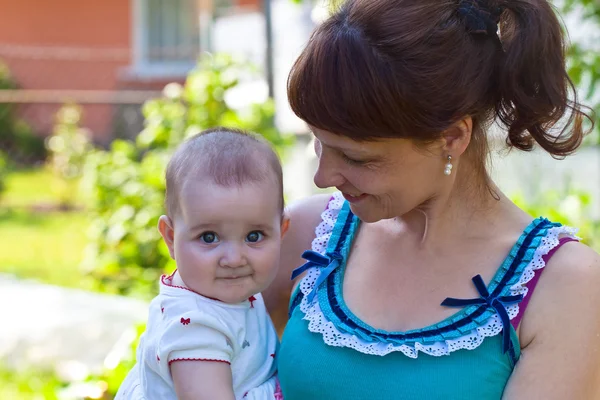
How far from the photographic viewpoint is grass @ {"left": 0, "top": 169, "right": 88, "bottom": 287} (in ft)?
23.4

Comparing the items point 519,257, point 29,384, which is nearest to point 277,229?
point 519,257

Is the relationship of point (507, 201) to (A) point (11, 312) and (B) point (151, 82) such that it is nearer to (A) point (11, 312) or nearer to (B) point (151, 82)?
(A) point (11, 312)

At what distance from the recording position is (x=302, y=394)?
79.0 inches

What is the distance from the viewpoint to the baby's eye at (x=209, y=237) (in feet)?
6.26

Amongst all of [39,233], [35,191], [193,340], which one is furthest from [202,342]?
[35,191]

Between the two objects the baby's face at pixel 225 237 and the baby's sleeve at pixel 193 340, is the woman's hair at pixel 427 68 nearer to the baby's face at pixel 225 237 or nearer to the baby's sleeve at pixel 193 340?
the baby's face at pixel 225 237

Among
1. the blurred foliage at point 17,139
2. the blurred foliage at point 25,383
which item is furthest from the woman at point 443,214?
the blurred foliage at point 17,139

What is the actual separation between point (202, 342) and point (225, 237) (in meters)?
0.22

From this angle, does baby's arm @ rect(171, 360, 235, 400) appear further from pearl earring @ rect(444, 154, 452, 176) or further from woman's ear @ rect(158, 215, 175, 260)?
pearl earring @ rect(444, 154, 452, 176)

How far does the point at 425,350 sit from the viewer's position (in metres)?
1.90

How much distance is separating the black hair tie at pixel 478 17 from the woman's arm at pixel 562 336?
0.50 meters

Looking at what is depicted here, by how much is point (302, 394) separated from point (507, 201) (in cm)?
64

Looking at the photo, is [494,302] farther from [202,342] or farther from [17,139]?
[17,139]

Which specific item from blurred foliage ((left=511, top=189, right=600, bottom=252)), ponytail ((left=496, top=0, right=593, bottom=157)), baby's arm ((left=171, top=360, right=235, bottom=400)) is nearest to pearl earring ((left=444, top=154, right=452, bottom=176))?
ponytail ((left=496, top=0, right=593, bottom=157))
